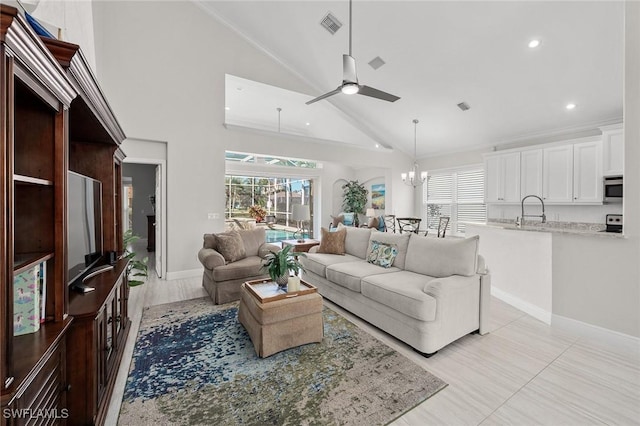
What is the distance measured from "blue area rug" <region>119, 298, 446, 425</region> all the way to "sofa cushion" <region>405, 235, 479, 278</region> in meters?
1.00

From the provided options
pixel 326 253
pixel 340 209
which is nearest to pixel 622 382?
pixel 326 253

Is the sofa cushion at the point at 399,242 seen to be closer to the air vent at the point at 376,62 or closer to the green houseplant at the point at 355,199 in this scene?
the air vent at the point at 376,62

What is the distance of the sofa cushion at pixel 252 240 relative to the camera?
448 cm

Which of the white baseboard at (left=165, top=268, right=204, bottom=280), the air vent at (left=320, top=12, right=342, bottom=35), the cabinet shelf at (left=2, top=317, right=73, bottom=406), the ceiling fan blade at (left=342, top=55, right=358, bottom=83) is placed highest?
the air vent at (left=320, top=12, right=342, bottom=35)

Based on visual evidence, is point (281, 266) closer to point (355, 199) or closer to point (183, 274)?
point (183, 274)

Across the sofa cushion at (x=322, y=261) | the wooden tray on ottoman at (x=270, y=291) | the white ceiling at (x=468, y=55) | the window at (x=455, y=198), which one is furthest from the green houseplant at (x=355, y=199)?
the wooden tray on ottoman at (x=270, y=291)

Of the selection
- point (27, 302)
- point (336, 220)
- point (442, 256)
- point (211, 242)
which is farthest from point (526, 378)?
point (336, 220)

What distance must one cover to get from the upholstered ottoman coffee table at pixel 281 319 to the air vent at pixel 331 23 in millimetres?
4229

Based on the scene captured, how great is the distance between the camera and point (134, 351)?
8.26 ft

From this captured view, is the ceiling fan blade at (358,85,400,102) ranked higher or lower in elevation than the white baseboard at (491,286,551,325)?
higher

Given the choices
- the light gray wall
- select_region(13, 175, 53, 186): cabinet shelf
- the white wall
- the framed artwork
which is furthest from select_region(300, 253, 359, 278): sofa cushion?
the light gray wall

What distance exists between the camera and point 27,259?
120cm

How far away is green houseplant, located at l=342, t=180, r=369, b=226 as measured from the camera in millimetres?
9633

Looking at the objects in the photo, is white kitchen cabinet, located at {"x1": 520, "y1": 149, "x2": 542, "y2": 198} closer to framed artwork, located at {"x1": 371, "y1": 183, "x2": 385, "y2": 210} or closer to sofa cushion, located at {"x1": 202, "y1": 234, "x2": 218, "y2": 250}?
framed artwork, located at {"x1": 371, "y1": 183, "x2": 385, "y2": 210}
